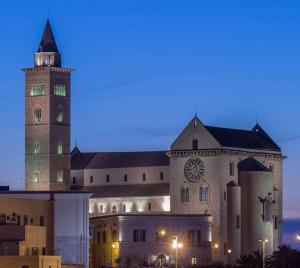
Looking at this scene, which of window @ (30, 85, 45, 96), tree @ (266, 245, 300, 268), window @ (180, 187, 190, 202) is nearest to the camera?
tree @ (266, 245, 300, 268)

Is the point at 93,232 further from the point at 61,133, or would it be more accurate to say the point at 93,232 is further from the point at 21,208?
the point at 21,208

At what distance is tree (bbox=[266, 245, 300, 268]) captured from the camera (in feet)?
497

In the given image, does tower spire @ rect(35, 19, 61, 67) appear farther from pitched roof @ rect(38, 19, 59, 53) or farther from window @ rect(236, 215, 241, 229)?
window @ rect(236, 215, 241, 229)

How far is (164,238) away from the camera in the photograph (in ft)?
578

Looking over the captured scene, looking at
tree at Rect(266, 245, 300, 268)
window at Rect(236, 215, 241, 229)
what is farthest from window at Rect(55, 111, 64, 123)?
tree at Rect(266, 245, 300, 268)

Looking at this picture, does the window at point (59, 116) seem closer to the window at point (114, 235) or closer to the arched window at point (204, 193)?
the window at point (114, 235)

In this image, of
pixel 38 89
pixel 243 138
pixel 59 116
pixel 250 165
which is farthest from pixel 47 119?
pixel 250 165

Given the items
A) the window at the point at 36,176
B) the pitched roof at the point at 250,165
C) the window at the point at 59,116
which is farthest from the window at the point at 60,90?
the pitched roof at the point at 250,165

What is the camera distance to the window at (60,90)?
636ft

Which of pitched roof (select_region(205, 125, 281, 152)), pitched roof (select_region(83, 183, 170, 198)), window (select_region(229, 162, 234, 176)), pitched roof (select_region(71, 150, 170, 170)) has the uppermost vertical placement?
pitched roof (select_region(205, 125, 281, 152))

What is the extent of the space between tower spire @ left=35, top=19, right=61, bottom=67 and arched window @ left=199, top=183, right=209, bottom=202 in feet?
87.8

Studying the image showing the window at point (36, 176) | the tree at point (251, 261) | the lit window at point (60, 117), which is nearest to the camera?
the tree at point (251, 261)

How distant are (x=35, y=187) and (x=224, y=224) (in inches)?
990

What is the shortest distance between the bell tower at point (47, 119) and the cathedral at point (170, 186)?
0.12 metres
